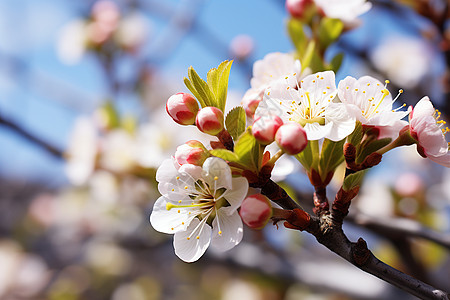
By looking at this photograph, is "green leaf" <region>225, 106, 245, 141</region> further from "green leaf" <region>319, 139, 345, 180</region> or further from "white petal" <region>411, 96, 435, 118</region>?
"white petal" <region>411, 96, 435, 118</region>

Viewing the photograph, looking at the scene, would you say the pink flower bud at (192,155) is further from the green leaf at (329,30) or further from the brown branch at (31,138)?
the brown branch at (31,138)

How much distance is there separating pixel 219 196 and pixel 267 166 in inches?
Result: 3.9

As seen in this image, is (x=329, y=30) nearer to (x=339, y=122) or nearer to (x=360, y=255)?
(x=339, y=122)

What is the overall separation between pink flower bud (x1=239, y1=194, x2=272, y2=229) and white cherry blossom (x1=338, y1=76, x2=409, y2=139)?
0.19m

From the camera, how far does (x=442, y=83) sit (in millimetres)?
1464

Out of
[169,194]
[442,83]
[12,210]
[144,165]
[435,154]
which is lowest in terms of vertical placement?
[12,210]

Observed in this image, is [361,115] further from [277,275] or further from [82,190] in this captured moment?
[82,190]

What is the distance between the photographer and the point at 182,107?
63cm

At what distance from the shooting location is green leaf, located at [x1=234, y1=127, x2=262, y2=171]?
22.0 inches

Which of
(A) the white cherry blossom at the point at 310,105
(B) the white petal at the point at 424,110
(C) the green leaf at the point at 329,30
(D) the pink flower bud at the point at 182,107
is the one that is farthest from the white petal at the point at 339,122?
(C) the green leaf at the point at 329,30

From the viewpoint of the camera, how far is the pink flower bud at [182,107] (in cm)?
63

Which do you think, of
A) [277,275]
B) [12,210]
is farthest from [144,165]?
[12,210]

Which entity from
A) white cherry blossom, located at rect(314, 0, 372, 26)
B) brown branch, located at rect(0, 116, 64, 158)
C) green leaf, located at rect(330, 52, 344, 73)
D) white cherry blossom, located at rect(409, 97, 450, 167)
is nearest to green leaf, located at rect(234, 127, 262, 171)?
white cherry blossom, located at rect(409, 97, 450, 167)

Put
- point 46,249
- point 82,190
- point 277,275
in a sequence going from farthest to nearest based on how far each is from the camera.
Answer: point 46,249
point 82,190
point 277,275
